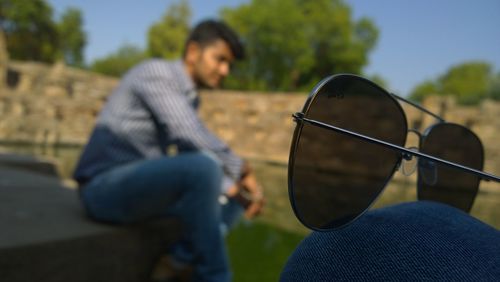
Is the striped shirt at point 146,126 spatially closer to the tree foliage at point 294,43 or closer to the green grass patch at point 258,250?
the green grass patch at point 258,250

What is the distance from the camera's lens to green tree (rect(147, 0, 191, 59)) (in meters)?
26.1

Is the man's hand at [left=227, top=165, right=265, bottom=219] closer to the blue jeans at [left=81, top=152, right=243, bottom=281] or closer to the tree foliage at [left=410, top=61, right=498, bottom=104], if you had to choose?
the blue jeans at [left=81, top=152, right=243, bottom=281]

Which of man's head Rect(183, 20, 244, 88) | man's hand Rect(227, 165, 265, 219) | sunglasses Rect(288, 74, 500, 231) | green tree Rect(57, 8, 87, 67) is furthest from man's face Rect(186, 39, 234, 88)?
green tree Rect(57, 8, 87, 67)

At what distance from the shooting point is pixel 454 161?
63 cm

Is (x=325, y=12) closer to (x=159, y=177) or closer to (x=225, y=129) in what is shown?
(x=225, y=129)

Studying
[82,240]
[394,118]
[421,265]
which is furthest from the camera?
[82,240]

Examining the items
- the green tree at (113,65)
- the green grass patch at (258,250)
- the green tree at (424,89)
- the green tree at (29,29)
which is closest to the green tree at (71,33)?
the green tree at (29,29)

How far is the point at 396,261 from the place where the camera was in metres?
0.39

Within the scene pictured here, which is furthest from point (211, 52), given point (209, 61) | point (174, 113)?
point (174, 113)

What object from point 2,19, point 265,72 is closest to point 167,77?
point 2,19

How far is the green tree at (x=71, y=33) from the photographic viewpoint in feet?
75.2

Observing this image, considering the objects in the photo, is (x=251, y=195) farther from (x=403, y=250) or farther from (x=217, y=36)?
(x=403, y=250)

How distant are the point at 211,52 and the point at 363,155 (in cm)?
105

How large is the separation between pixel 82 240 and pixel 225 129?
29.5 ft
